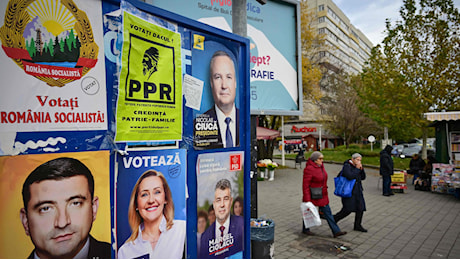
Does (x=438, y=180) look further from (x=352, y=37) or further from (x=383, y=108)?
(x=352, y=37)

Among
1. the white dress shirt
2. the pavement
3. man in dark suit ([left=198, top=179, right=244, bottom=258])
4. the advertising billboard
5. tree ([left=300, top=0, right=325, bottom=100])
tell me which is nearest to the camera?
man in dark suit ([left=198, top=179, right=244, bottom=258])

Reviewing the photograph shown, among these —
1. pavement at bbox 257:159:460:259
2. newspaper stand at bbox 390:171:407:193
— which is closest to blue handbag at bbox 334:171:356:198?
pavement at bbox 257:159:460:259

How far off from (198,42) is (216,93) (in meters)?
0.52

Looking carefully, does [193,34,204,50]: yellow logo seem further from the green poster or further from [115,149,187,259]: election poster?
[115,149,187,259]: election poster

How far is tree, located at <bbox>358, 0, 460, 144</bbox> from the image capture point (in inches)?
647

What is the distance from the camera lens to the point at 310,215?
6680 mm

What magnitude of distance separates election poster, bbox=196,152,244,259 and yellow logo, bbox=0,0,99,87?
4.39ft

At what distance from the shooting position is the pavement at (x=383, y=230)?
19.8ft

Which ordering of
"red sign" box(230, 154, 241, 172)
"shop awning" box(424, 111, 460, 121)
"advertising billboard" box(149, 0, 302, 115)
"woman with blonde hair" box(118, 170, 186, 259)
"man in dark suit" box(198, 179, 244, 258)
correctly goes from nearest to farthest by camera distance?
"woman with blonde hair" box(118, 170, 186, 259), "man in dark suit" box(198, 179, 244, 258), "red sign" box(230, 154, 241, 172), "advertising billboard" box(149, 0, 302, 115), "shop awning" box(424, 111, 460, 121)

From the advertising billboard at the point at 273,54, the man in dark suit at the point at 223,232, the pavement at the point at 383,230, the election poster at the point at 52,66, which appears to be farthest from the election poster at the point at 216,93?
the pavement at the point at 383,230

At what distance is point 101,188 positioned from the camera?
241cm

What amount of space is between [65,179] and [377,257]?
5.47 m

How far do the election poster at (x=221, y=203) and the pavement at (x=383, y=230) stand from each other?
1.71 m

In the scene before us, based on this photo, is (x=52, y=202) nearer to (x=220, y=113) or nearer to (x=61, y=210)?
(x=61, y=210)
